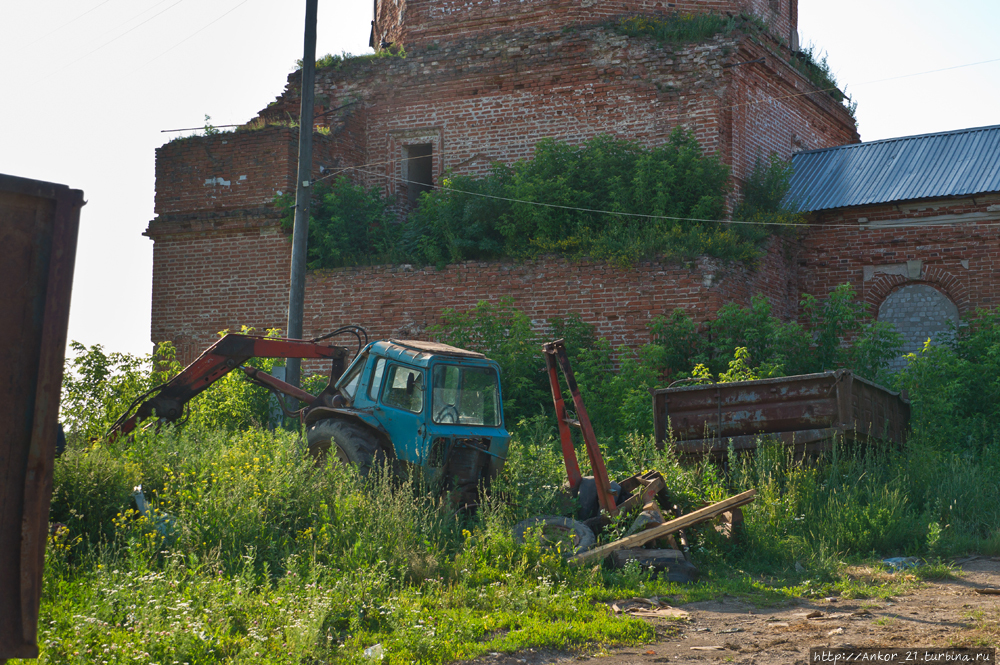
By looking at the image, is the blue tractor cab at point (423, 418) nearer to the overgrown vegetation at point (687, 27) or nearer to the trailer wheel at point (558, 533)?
the trailer wheel at point (558, 533)

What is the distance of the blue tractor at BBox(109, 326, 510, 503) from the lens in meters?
8.56

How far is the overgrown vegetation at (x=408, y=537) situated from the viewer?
17.6ft

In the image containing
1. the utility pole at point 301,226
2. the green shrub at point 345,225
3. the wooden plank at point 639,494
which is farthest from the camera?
the green shrub at point 345,225

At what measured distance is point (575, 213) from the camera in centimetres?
1517

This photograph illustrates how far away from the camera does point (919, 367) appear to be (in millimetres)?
12258

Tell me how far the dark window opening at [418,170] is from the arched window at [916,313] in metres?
9.20

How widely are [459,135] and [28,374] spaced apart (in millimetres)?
15263

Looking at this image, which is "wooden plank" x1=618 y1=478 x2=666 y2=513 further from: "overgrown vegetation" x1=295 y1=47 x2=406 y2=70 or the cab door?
"overgrown vegetation" x1=295 y1=47 x2=406 y2=70

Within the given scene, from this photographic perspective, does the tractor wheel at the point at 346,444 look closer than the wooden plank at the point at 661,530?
No

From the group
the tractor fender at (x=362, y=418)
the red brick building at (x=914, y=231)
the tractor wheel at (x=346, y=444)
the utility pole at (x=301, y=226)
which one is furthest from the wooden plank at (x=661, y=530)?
the red brick building at (x=914, y=231)

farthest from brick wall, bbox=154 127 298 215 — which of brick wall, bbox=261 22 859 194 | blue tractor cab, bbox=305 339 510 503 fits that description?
blue tractor cab, bbox=305 339 510 503

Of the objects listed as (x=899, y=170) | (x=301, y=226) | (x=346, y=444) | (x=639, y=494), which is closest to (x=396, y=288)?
(x=301, y=226)

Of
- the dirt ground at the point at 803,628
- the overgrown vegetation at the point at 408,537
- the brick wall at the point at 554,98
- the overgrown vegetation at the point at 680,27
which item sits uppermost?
the overgrown vegetation at the point at 680,27

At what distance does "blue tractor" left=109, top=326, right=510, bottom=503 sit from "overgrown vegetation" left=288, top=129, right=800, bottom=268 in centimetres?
585
